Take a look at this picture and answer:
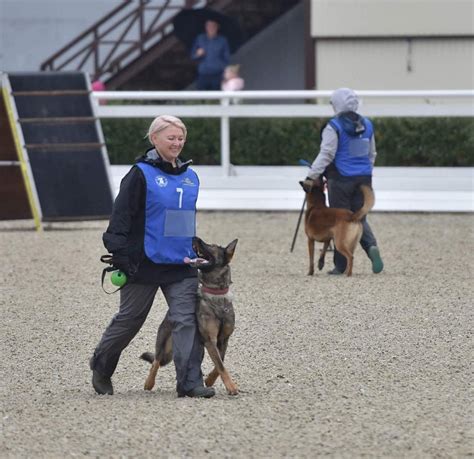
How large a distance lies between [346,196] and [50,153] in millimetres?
4515

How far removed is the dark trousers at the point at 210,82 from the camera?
24672 millimetres

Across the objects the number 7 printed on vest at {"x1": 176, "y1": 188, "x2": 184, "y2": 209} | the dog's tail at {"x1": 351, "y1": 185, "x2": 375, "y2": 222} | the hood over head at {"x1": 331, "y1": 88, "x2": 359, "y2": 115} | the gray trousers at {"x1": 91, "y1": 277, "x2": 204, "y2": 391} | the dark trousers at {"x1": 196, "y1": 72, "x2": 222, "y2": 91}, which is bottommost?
the dark trousers at {"x1": 196, "y1": 72, "x2": 222, "y2": 91}

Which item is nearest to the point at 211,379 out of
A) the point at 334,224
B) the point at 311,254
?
the point at 334,224

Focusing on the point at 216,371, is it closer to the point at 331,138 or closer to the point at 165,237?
the point at 165,237

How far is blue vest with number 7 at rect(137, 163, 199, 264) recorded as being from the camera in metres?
8.23

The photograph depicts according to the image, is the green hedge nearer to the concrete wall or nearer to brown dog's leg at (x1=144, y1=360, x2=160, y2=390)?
the concrete wall

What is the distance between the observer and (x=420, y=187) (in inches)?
766

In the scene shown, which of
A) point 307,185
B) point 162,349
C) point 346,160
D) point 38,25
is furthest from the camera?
point 38,25

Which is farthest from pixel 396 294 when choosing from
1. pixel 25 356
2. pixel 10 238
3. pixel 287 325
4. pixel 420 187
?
pixel 420 187

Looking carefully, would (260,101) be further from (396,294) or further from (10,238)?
(396,294)

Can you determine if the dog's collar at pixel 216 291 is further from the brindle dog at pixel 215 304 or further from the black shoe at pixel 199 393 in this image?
the black shoe at pixel 199 393

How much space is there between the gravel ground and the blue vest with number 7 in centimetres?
76

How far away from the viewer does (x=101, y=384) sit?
8.48 m

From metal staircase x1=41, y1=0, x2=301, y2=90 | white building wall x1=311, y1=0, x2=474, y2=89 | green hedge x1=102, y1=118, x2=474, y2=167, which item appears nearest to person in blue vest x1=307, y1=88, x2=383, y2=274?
green hedge x1=102, y1=118, x2=474, y2=167
